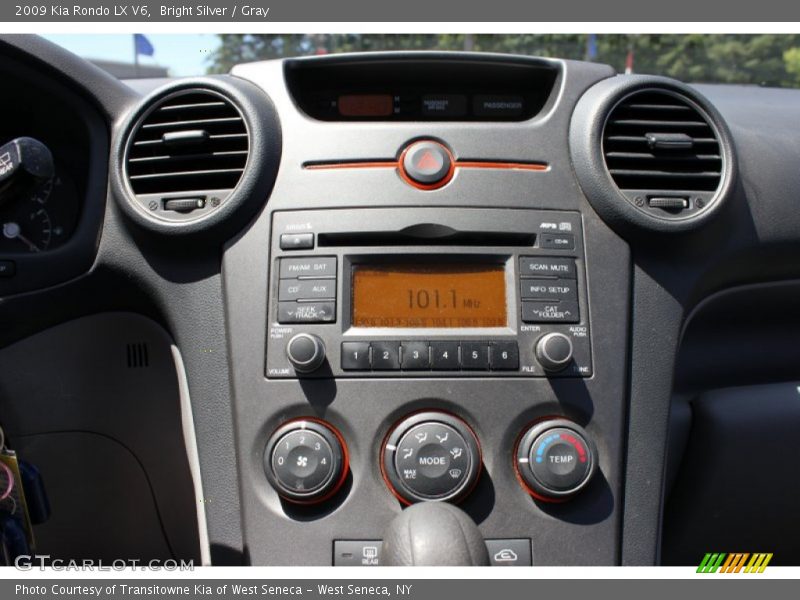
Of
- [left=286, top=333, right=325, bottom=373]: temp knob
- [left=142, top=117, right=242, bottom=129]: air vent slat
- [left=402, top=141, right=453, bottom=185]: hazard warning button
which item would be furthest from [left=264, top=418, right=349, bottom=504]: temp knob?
[left=142, top=117, right=242, bottom=129]: air vent slat

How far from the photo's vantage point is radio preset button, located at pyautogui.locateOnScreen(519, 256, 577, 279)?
4.47 ft

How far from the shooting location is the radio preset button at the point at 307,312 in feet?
4.35

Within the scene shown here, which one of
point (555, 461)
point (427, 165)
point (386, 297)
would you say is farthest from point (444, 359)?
point (427, 165)

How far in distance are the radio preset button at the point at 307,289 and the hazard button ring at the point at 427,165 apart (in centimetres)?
29

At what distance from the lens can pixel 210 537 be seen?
52.3 inches

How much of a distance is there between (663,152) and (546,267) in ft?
1.32

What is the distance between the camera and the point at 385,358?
131 cm

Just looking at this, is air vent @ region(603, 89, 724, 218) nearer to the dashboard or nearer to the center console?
the dashboard

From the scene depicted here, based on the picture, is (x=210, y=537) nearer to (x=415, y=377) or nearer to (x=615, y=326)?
(x=415, y=377)

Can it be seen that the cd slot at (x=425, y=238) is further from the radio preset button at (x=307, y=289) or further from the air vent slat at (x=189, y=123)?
the air vent slat at (x=189, y=123)

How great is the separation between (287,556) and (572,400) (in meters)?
0.65

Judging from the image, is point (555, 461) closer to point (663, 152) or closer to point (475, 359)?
point (475, 359)

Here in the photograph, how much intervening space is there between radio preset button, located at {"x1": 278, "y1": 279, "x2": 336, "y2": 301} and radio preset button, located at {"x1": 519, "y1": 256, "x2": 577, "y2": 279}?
409 mm

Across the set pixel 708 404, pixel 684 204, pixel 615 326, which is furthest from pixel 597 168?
pixel 708 404
